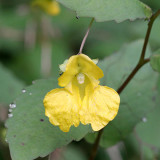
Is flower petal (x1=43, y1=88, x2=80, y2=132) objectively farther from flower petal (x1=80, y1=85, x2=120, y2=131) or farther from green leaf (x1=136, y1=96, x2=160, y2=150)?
green leaf (x1=136, y1=96, x2=160, y2=150)

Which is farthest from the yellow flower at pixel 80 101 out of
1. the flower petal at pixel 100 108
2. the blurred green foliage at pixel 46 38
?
the blurred green foliage at pixel 46 38

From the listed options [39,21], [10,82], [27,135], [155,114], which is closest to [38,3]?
[39,21]

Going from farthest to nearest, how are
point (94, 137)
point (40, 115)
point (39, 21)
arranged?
1. point (39, 21)
2. point (94, 137)
3. point (40, 115)

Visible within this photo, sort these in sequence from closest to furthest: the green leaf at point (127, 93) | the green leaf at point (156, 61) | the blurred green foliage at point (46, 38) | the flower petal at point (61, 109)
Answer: the flower petal at point (61, 109) → the green leaf at point (156, 61) → the green leaf at point (127, 93) → the blurred green foliage at point (46, 38)

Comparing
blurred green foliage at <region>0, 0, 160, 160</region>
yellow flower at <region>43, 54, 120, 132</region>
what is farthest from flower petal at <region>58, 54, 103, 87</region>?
blurred green foliage at <region>0, 0, 160, 160</region>

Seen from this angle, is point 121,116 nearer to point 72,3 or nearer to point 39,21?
point 72,3

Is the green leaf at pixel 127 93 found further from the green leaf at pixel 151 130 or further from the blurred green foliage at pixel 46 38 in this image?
the blurred green foliage at pixel 46 38
